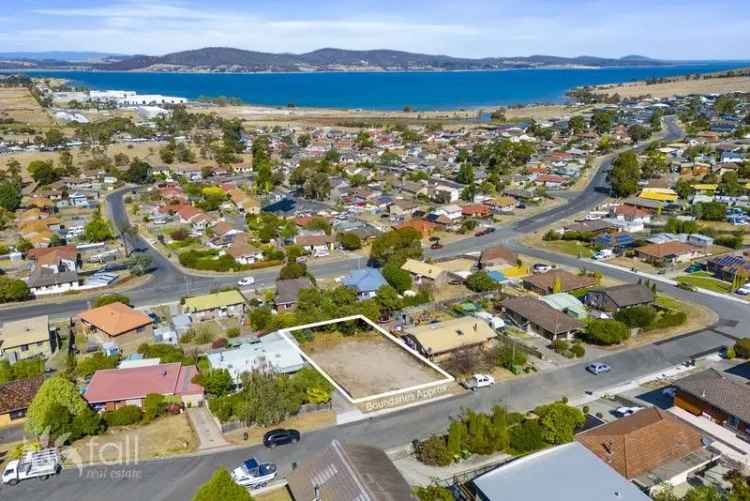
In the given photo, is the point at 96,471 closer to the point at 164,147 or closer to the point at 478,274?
the point at 478,274

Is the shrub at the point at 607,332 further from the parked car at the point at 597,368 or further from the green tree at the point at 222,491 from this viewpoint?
the green tree at the point at 222,491

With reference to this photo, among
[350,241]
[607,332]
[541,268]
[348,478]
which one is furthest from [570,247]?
[348,478]

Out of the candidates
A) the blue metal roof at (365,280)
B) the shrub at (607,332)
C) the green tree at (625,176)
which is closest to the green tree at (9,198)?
the blue metal roof at (365,280)

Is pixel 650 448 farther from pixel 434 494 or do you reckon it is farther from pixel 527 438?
pixel 434 494

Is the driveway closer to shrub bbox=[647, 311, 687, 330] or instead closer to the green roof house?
the green roof house

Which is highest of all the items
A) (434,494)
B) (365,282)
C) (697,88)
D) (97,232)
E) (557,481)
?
(697,88)
